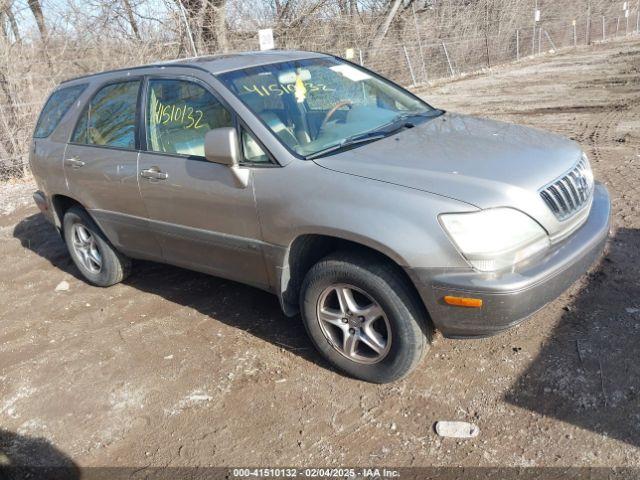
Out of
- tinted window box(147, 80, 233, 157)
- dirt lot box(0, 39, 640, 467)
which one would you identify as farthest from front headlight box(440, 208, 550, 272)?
tinted window box(147, 80, 233, 157)

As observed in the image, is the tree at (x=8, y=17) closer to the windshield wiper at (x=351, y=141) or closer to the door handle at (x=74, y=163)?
the door handle at (x=74, y=163)

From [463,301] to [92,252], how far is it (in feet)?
12.1

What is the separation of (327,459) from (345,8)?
17175 millimetres

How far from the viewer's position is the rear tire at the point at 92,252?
16.1 feet

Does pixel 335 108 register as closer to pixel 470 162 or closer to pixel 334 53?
pixel 470 162

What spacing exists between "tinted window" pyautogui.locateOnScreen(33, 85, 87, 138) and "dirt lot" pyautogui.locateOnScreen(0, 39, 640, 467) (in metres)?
1.56

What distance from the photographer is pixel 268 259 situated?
3.44 m

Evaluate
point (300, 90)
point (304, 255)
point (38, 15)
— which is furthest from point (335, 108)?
point (38, 15)

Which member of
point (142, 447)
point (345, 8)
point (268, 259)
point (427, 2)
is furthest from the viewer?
point (427, 2)

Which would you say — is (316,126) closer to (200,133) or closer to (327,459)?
(200,133)

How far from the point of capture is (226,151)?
129 inches

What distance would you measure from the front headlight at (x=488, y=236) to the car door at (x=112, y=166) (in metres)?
2.46

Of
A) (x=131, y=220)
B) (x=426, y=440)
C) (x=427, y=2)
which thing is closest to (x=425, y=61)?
(x=427, y=2)

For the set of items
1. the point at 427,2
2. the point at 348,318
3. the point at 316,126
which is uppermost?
the point at 427,2
